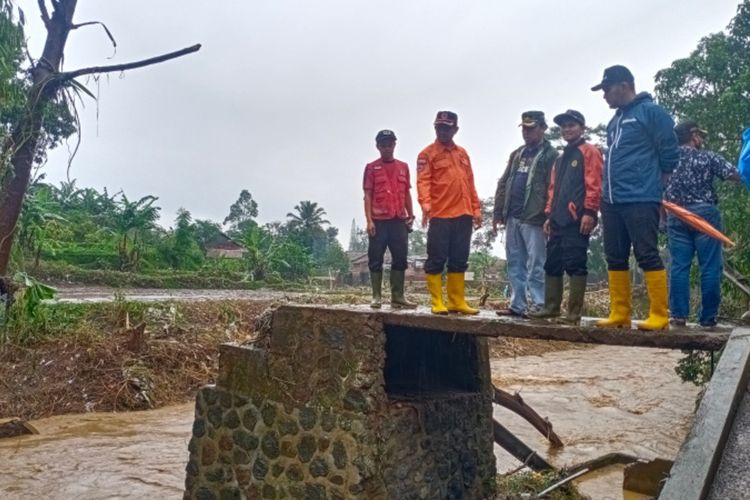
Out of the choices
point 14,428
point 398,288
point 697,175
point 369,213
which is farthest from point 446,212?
point 14,428

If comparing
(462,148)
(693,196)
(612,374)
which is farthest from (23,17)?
(612,374)

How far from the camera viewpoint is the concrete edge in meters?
2.33

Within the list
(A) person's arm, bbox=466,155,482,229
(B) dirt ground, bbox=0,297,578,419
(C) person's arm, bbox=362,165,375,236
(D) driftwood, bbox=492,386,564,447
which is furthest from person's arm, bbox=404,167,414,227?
(B) dirt ground, bbox=0,297,578,419

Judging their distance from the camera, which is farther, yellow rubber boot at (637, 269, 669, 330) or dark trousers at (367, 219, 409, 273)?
dark trousers at (367, 219, 409, 273)

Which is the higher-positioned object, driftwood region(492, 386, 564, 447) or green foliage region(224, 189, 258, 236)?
green foliage region(224, 189, 258, 236)

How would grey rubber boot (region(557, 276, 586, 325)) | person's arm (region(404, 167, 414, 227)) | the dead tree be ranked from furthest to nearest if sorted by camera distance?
the dead tree < person's arm (region(404, 167, 414, 227)) < grey rubber boot (region(557, 276, 586, 325))

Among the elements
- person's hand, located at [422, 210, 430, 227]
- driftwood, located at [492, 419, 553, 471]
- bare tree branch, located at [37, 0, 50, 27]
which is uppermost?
bare tree branch, located at [37, 0, 50, 27]

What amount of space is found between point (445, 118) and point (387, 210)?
90cm

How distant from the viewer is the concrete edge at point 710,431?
7.65 feet

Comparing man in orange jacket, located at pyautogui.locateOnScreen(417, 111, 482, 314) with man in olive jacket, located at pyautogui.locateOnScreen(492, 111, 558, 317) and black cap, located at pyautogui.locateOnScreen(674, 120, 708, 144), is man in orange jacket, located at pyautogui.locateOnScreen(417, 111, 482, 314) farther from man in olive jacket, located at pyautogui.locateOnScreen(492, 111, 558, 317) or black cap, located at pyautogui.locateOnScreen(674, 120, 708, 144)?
black cap, located at pyautogui.locateOnScreen(674, 120, 708, 144)

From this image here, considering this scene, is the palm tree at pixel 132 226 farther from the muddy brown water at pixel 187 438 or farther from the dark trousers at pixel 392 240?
the dark trousers at pixel 392 240

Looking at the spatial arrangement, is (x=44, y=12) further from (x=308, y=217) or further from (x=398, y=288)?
(x=308, y=217)

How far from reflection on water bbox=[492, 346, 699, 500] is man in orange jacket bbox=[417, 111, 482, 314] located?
3.60 metres

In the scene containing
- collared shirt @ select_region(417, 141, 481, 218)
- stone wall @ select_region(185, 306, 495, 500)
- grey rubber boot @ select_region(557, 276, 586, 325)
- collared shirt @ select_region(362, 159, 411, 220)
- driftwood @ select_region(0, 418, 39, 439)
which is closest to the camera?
grey rubber boot @ select_region(557, 276, 586, 325)
